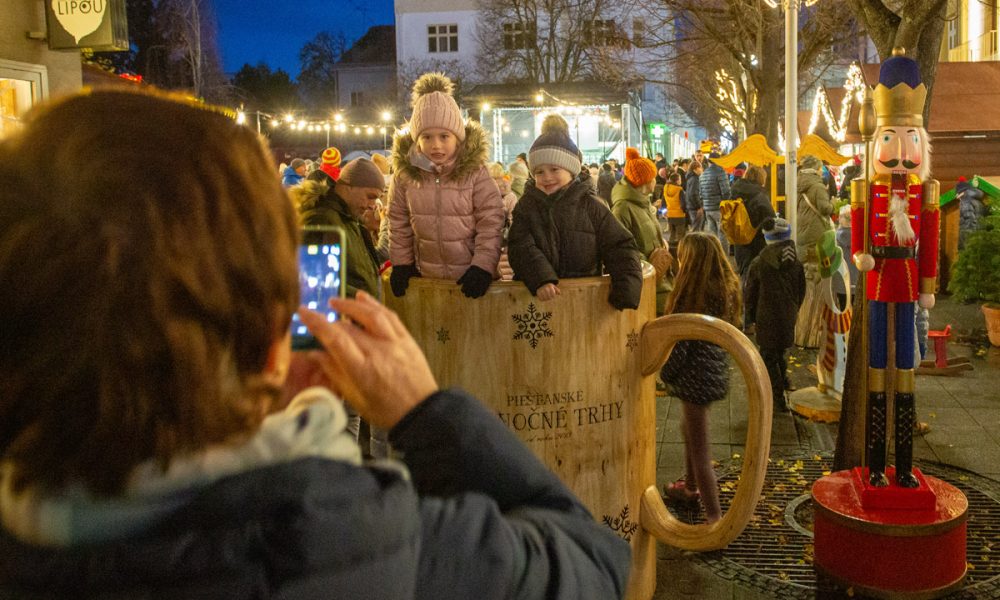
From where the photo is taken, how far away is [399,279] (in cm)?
375

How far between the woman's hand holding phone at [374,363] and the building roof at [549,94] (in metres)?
24.6

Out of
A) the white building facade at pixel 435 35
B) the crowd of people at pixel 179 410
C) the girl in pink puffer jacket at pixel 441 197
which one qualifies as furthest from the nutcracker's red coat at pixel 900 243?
the white building facade at pixel 435 35

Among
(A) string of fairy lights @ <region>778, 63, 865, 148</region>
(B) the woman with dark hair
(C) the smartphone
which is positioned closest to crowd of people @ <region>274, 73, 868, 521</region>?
(C) the smartphone

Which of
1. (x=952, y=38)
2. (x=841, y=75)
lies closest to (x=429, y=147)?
(x=952, y=38)

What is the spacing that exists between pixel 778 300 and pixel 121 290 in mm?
7225

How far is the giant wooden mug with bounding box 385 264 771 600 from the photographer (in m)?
3.38

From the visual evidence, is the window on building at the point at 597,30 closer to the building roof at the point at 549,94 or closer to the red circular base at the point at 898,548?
the building roof at the point at 549,94

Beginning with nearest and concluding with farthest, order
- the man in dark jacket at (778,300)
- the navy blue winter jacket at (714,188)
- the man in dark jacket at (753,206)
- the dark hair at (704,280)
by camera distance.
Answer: the dark hair at (704,280)
the man in dark jacket at (778,300)
the man in dark jacket at (753,206)
the navy blue winter jacket at (714,188)

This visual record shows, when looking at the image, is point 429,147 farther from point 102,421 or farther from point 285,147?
point 285,147

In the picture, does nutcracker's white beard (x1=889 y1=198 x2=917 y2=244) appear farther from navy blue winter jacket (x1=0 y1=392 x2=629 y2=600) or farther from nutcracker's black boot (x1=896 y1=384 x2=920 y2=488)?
navy blue winter jacket (x1=0 y1=392 x2=629 y2=600)

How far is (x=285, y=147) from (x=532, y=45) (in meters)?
14.1

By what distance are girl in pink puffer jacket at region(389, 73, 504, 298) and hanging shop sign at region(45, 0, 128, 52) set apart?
19.0 feet

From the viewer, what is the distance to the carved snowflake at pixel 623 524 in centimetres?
356

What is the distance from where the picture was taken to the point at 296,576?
35.8 inches
